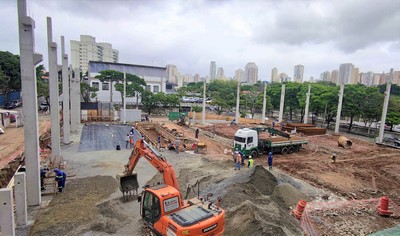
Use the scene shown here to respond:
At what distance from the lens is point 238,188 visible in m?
11.2

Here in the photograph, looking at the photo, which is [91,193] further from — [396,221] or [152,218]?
[396,221]

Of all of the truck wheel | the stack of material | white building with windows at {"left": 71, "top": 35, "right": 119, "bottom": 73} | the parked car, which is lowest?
the truck wheel

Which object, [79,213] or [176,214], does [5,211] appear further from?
[176,214]

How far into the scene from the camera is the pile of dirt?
8.88 metres

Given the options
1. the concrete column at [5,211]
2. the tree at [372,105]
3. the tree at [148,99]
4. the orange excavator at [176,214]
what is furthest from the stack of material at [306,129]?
the concrete column at [5,211]

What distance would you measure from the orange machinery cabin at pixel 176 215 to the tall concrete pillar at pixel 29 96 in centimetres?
546

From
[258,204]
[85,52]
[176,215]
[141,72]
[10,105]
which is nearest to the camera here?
[176,215]

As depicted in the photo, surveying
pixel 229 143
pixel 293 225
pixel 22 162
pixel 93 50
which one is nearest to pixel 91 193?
pixel 22 162

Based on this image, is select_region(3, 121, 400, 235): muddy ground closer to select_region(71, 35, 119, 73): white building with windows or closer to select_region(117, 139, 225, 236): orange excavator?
select_region(117, 139, 225, 236): orange excavator

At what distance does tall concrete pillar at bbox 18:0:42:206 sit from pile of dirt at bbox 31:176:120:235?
112cm

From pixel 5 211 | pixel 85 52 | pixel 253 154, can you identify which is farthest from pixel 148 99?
pixel 85 52

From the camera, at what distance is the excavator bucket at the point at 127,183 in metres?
11.3

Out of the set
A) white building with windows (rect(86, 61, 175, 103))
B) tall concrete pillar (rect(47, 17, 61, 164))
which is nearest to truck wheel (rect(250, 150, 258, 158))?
tall concrete pillar (rect(47, 17, 61, 164))

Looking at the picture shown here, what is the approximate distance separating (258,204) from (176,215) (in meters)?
4.01
